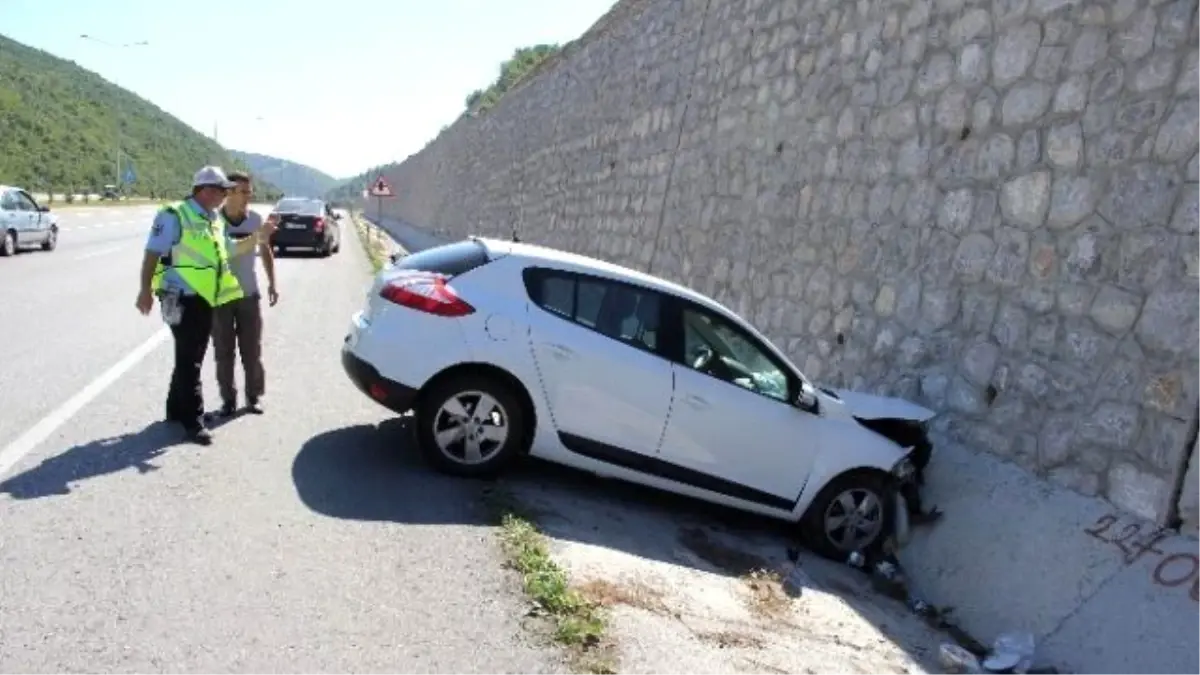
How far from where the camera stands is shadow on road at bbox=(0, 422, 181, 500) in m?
5.68

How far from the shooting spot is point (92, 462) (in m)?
6.24

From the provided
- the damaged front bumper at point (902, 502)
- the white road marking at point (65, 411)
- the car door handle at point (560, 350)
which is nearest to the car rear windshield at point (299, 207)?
the white road marking at point (65, 411)

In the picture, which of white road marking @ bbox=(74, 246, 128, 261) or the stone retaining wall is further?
white road marking @ bbox=(74, 246, 128, 261)

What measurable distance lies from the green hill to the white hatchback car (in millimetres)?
67551

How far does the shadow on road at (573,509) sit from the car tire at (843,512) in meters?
0.15

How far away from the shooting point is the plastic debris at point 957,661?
5.50 metres

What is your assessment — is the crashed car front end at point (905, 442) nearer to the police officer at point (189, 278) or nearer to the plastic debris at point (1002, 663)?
the plastic debris at point (1002, 663)

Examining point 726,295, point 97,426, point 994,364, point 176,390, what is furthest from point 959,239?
point 97,426

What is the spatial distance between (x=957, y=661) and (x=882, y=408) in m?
2.29

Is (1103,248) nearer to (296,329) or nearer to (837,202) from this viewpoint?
(837,202)

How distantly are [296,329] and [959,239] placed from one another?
7.96 meters

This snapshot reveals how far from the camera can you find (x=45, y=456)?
20.5 feet

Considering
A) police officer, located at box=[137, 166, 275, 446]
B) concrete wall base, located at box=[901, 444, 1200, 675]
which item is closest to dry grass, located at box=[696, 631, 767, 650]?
concrete wall base, located at box=[901, 444, 1200, 675]

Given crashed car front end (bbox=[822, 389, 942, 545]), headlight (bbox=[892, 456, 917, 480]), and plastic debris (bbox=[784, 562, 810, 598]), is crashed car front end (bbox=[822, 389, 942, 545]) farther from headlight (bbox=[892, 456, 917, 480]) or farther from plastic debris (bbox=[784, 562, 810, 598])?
plastic debris (bbox=[784, 562, 810, 598])
